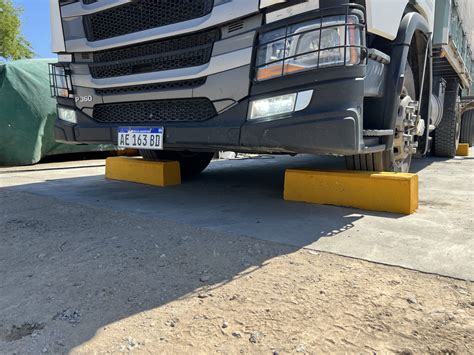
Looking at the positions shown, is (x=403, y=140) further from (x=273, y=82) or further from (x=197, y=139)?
(x=197, y=139)

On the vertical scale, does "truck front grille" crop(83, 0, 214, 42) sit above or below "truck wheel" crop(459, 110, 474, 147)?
above

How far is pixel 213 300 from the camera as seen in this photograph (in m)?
1.71

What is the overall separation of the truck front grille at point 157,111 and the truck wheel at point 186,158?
1.33 m

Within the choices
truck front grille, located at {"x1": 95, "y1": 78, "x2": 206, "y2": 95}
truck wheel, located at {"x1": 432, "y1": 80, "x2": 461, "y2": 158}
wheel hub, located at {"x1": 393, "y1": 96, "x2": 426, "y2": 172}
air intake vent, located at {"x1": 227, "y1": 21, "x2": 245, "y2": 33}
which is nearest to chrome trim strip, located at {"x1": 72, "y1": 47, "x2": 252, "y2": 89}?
truck front grille, located at {"x1": 95, "y1": 78, "x2": 206, "y2": 95}

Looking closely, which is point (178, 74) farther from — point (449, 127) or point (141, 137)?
point (449, 127)

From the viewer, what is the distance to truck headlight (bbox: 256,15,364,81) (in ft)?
7.70

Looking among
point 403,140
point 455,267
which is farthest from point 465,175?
point 455,267

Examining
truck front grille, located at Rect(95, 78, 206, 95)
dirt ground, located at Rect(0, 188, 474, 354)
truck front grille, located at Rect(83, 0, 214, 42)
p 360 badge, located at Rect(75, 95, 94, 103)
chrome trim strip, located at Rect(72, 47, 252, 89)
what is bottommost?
dirt ground, located at Rect(0, 188, 474, 354)

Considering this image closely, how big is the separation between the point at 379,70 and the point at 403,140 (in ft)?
2.96

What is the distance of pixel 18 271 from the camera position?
6.61 feet

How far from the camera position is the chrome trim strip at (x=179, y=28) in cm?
256

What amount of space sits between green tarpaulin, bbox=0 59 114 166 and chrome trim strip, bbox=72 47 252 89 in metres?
4.81

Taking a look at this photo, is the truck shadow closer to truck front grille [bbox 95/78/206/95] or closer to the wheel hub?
the wheel hub

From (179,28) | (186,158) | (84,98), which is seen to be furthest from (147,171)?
(179,28)
